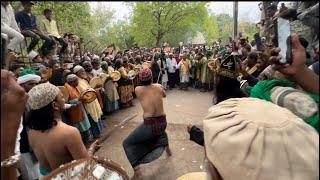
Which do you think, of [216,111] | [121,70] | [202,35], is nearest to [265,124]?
[216,111]

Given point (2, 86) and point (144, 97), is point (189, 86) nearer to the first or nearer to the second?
point (144, 97)

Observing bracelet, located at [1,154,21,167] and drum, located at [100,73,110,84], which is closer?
bracelet, located at [1,154,21,167]

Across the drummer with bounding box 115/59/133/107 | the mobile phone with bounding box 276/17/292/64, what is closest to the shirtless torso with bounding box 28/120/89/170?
the mobile phone with bounding box 276/17/292/64

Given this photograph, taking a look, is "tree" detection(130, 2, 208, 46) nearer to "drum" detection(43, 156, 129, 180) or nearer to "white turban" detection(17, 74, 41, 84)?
"drum" detection(43, 156, 129, 180)

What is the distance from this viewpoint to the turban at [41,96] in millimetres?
2333

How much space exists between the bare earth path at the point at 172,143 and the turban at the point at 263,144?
3.72 meters

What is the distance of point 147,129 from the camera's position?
4.32 meters

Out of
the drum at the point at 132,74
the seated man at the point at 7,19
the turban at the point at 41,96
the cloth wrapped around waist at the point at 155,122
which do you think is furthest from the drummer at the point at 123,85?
the seated man at the point at 7,19

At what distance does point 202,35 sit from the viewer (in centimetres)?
215

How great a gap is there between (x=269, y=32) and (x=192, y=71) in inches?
431

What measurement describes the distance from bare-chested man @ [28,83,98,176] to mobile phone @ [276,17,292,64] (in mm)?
1740

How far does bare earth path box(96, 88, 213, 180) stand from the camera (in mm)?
4812

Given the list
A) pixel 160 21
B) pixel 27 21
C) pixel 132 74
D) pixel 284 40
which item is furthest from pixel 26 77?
pixel 132 74

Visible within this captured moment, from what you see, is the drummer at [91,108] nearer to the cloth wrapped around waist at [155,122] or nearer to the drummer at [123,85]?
the cloth wrapped around waist at [155,122]
